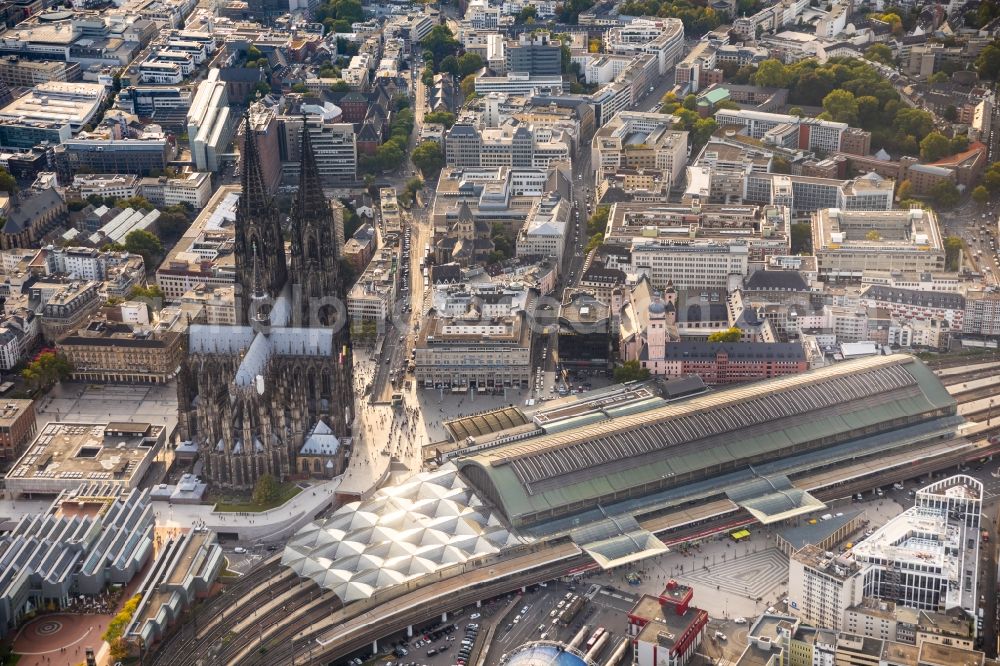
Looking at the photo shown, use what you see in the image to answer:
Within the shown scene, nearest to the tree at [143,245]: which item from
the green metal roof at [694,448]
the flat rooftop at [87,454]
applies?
the flat rooftop at [87,454]

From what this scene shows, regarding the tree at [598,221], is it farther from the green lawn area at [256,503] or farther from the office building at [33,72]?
the office building at [33,72]

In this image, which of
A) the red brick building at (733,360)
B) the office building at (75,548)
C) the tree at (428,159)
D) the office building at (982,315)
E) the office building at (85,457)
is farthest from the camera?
the tree at (428,159)

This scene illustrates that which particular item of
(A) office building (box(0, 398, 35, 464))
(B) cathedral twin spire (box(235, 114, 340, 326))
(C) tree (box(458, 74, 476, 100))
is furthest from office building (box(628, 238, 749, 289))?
(C) tree (box(458, 74, 476, 100))

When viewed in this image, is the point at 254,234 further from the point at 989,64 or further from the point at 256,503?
the point at 989,64

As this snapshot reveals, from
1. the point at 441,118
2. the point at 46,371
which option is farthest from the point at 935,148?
the point at 46,371

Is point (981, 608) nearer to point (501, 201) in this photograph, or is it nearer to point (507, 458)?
point (507, 458)

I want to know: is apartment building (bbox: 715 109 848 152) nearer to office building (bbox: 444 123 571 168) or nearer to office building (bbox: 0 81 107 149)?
office building (bbox: 444 123 571 168)

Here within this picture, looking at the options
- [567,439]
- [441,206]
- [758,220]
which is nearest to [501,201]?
[441,206]
